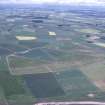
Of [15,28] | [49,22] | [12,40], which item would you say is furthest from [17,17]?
[12,40]

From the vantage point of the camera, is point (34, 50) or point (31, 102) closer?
point (31, 102)

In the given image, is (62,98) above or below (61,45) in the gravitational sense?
below

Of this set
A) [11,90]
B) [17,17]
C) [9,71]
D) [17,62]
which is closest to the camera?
[11,90]

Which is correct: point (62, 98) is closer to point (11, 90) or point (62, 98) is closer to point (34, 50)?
point (11, 90)

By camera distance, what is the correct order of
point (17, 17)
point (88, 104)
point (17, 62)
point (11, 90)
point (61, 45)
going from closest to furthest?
point (88, 104) → point (11, 90) → point (17, 62) → point (61, 45) → point (17, 17)

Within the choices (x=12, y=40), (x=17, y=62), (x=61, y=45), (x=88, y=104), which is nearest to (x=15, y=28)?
(x=12, y=40)

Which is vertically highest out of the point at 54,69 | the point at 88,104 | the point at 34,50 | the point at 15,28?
the point at 15,28

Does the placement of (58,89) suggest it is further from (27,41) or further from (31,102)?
(27,41)
